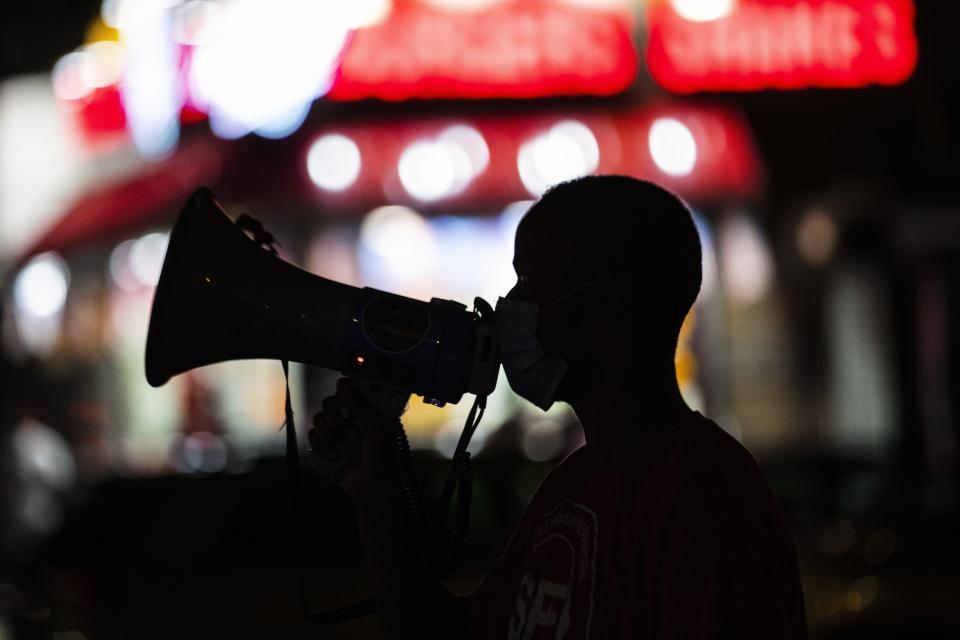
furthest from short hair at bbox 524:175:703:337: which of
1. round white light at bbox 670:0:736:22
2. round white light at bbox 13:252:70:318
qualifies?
round white light at bbox 13:252:70:318

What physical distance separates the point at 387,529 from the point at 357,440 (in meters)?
0.15

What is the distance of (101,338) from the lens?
1256cm

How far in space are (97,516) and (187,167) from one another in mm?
4720

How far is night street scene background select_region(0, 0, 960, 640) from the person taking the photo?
9.72m

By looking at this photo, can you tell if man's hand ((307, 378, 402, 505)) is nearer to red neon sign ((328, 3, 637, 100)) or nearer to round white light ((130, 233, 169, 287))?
red neon sign ((328, 3, 637, 100))

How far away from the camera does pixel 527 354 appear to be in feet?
6.58

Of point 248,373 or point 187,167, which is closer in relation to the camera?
point 187,167

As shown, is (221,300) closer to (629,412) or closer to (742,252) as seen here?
(629,412)

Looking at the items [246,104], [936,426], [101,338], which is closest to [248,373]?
[101,338]

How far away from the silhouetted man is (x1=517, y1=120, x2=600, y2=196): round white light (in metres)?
7.68

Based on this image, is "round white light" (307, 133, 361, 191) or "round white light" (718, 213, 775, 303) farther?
"round white light" (718, 213, 775, 303)

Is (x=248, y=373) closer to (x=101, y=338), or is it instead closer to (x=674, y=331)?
(x=101, y=338)

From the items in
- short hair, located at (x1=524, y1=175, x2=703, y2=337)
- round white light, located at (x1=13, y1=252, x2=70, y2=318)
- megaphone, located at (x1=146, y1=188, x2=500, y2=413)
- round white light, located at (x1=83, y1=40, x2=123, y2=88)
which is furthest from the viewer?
round white light, located at (x1=13, y1=252, x2=70, y2=318)

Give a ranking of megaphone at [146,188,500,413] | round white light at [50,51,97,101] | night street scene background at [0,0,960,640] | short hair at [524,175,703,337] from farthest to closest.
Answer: round white light at [50,51,97,101], night street scene background at [0,0,960,640], megaphone at [146,188,500,413], short hair at [524,175,703,337]
